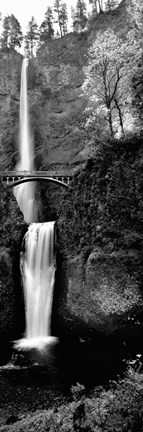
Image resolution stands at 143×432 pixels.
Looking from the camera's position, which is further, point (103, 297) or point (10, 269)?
point (10, 269)

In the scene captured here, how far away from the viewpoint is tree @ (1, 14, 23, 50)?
52.8m

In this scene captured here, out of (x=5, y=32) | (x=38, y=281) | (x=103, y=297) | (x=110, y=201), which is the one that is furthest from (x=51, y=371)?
(x=5, y=32)

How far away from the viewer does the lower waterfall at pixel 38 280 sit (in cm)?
1766

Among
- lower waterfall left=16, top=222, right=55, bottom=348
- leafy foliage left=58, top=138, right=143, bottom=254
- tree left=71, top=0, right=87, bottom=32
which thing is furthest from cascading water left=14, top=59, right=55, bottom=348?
tree left=71, top=0, right=87, bottom=32

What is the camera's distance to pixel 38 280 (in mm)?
19062

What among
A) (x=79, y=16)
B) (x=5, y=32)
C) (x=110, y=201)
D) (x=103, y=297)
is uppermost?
(x=79, y=16)

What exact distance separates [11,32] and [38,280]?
50545 millimetres

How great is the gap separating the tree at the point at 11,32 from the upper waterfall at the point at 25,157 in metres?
12.2

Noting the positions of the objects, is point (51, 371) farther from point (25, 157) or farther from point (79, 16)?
point (79, 16)

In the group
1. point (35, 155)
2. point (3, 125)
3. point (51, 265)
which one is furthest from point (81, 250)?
point (3, 125)

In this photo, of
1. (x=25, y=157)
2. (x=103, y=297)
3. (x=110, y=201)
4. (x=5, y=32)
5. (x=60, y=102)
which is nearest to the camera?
(x=103, y=297)

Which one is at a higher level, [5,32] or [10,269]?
[5,32]

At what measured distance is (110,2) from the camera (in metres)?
55.6

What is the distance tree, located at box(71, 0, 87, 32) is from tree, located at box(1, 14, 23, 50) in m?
10.6
